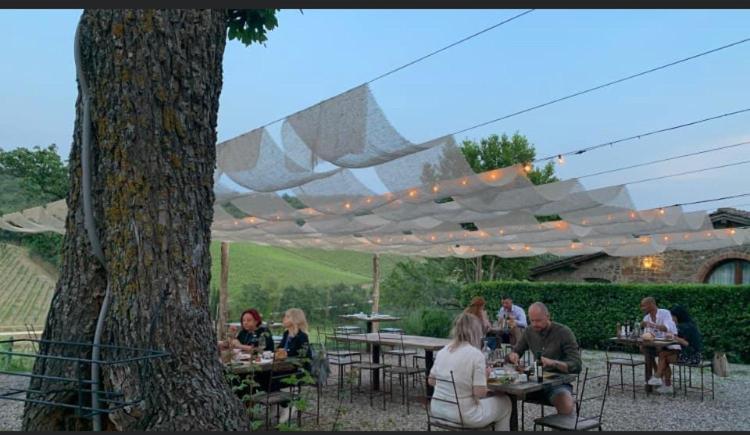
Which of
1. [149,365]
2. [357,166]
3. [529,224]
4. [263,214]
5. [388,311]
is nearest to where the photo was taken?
[149,365]

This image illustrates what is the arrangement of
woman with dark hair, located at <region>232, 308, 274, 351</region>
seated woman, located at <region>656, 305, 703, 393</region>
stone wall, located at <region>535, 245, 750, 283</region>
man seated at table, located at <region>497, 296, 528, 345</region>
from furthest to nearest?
stone wall, located at <region>535, 245, 750, 283</region>, man seated at table, located at <region>497, 296, 528, 345</region>, seated woman, located at <region>656, 305, 703, 393</region>, woman with dark hair, located at <region>232, 308, 274, 351</region>

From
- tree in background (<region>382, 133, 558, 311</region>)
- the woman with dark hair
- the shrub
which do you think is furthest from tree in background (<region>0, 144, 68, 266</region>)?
the woman with dark hair

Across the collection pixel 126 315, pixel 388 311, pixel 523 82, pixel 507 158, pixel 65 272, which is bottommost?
pixel 388 311

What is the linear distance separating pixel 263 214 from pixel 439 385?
3.63 metres

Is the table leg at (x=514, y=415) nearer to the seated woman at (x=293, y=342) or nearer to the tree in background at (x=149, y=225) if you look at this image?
the seated woman at (x=293, y=342)

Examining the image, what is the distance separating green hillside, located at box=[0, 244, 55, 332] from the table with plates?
12651 millimetres

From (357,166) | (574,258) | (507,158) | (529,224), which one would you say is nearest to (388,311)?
(574,258)

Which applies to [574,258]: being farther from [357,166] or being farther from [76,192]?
[76,192]

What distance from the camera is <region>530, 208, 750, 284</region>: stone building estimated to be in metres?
13.6

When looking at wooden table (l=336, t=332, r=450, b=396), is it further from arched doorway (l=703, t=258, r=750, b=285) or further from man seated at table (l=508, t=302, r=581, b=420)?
arched doorway (l=703, t=258, r=750, b=285)

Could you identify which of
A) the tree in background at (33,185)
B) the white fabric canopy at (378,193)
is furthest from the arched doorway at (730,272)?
the tree in background at (33,185)

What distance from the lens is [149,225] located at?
2.48 m

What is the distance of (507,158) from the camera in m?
18.7

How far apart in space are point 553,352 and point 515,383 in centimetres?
72
